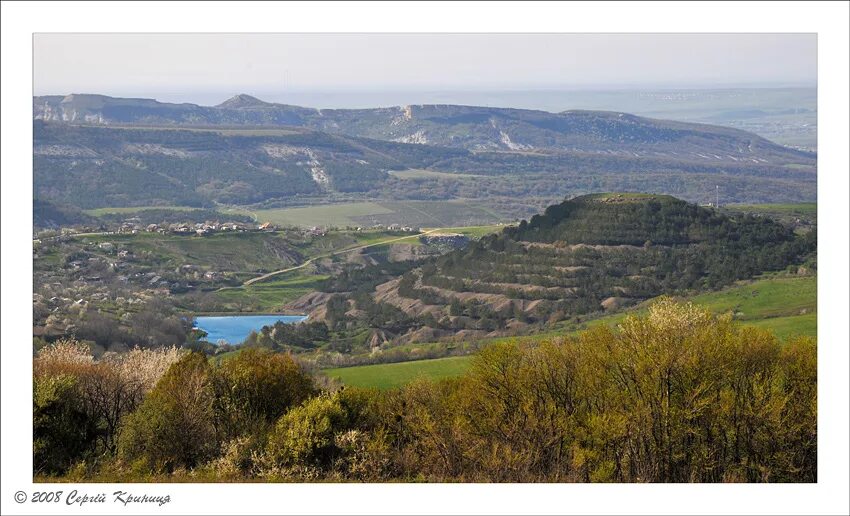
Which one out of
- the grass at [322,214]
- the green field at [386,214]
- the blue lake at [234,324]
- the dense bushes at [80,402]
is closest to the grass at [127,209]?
the green field at [386,214]

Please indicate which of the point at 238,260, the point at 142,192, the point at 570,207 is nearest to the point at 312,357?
the point at 570,207

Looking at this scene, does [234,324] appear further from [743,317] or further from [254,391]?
[254,391]

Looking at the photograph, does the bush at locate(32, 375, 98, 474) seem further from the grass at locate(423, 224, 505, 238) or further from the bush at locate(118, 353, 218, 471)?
the grass at locate(423, 224, 505, 238)

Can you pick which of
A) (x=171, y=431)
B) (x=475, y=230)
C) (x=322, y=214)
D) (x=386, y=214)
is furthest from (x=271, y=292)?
(x=171, y=431)

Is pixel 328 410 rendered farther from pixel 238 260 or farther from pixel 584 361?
pixel 238 260

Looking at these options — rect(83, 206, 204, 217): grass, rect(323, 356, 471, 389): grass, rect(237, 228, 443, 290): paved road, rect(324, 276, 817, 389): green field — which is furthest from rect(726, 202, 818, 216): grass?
rect(83, 206, 204, 217): grass
